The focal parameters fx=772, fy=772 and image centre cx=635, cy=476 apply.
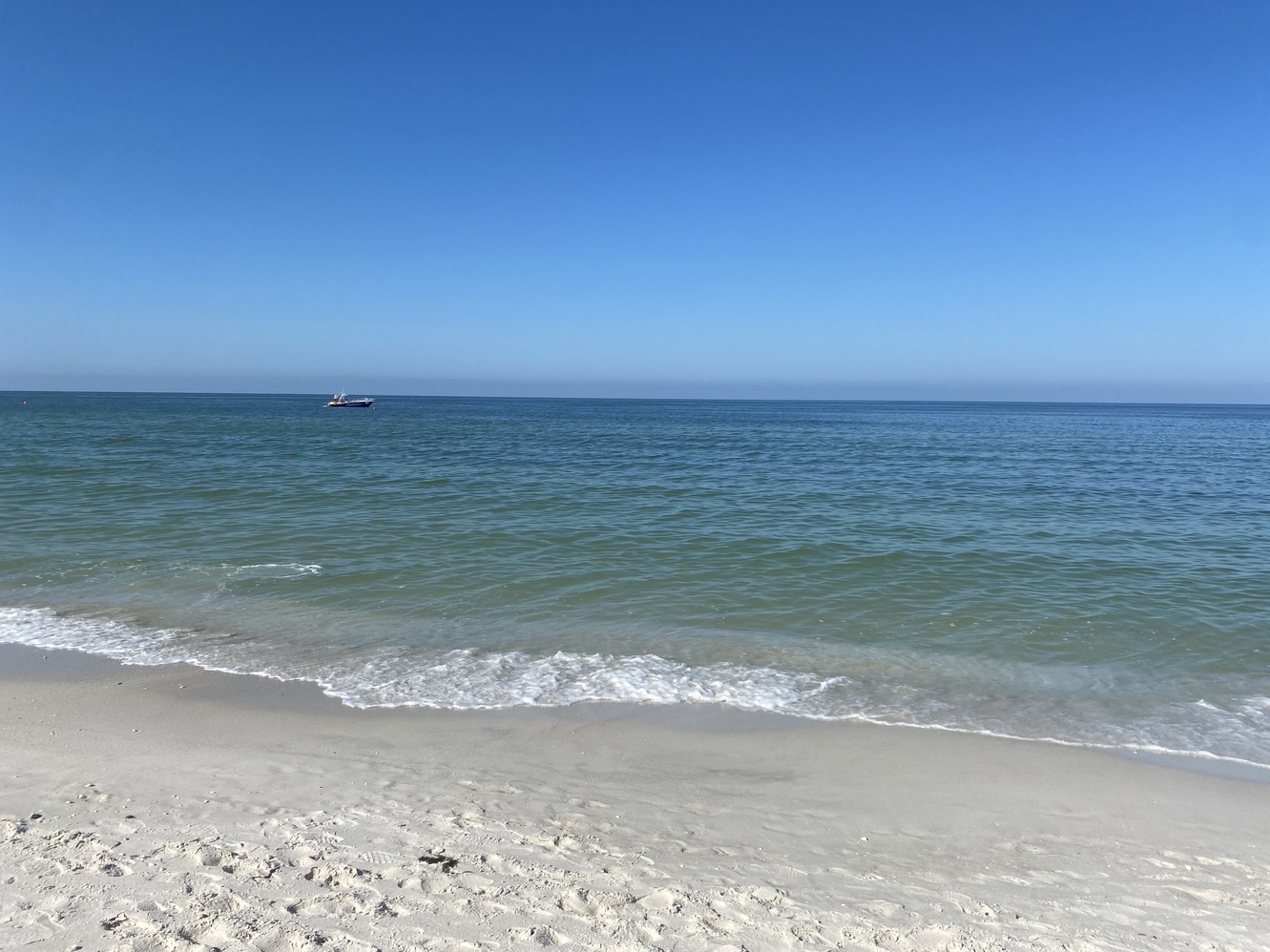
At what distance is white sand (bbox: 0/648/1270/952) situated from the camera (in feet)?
13.9

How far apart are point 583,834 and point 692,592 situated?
23.5 feet

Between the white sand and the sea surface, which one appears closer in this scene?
the white sand

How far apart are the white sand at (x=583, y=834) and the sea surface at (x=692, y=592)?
2.91ft

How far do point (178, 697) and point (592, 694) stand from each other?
429 cm

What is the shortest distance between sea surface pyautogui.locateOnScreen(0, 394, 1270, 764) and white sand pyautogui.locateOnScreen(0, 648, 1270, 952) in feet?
2.91

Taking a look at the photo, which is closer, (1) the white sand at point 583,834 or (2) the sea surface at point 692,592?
(1) the white sand at point 583,834

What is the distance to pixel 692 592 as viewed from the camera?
12.4 m

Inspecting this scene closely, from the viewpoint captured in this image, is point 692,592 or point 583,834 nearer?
point 583,834

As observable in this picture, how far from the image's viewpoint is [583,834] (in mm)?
5398

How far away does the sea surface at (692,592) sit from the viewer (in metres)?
8.51

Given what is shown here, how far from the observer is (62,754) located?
6.47 meters

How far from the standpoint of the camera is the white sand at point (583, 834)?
4230 mm

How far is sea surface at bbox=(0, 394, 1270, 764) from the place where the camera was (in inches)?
335

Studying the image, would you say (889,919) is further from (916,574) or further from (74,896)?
(916,574)
